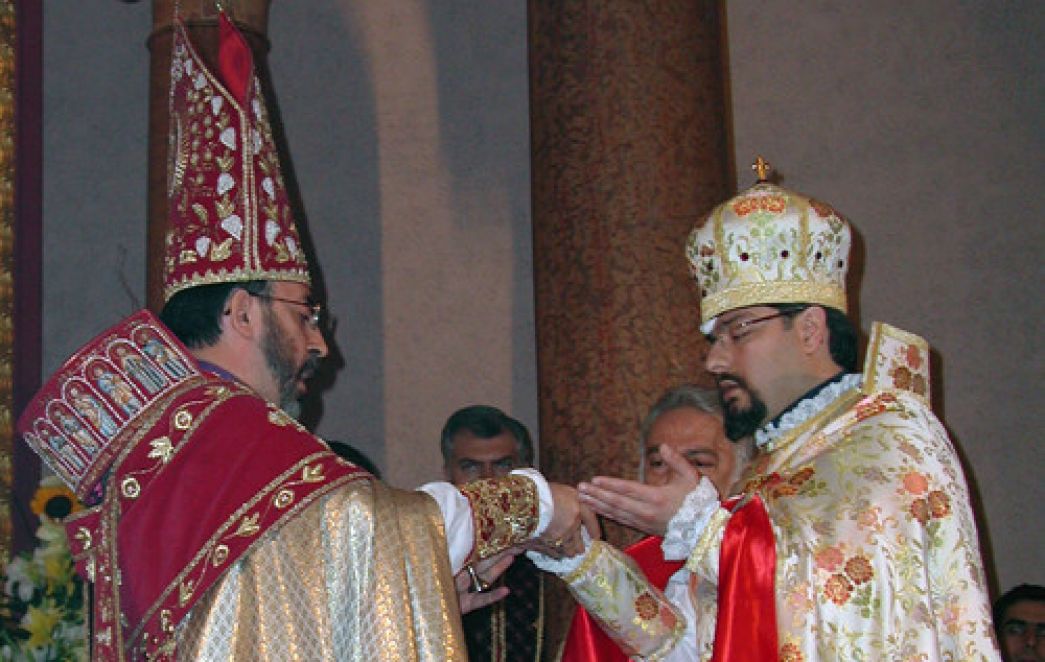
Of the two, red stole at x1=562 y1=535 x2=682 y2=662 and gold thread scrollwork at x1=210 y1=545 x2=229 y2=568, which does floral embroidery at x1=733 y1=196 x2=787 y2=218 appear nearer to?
red stole at x1=562 y1=535 x2=682 y2=662

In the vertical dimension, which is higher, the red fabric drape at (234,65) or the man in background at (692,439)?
the red fabric drape at (234,65)

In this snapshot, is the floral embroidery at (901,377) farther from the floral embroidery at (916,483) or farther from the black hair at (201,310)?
the black hair at (201,310)

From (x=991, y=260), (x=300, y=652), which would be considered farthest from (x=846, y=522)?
(x=991, y=260)

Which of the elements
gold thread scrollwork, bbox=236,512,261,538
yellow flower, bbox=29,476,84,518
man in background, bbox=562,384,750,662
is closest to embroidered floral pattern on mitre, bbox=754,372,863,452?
man in background, bbox=562,384,750,662

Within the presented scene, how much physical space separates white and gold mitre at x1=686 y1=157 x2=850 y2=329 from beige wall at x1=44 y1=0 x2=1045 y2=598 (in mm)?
3190

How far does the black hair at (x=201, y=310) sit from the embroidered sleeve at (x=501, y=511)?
676mm

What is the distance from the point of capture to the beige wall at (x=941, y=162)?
23.2 ft

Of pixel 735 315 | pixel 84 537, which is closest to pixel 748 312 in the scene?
pixel 735 315

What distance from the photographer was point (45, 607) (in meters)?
4.37

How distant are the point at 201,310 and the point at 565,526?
1.04 metres

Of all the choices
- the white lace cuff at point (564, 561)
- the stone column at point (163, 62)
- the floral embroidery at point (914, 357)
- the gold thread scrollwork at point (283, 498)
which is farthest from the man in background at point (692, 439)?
the stone column at point (163, 62)

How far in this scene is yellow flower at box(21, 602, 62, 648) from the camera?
4.32 m

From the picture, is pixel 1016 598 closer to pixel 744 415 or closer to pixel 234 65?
pixel 744 415

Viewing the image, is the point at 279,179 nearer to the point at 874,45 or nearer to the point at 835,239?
the point at 835,239
